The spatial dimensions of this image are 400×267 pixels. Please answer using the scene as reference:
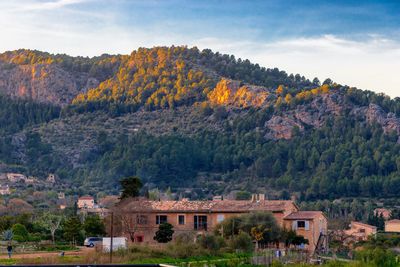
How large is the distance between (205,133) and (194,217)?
93.9 m

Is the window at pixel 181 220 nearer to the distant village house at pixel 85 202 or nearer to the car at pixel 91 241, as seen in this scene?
the car at pixel 91 241

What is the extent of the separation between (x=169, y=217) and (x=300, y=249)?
9.26m

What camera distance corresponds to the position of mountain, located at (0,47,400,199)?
132m

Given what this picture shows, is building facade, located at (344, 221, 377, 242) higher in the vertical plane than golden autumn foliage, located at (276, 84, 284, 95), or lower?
lower

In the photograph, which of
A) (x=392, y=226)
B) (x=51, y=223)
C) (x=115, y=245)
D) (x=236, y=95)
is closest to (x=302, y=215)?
(x=51, y=223)

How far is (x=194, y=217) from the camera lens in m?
62.8

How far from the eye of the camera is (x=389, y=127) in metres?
146

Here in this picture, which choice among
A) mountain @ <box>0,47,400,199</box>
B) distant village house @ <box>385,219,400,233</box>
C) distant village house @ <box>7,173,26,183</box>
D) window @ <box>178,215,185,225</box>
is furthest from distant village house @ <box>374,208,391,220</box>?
distant village house @ <box>7,173,26,183</box>

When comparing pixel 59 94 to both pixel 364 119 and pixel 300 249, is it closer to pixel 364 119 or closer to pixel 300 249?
pixel 364 119

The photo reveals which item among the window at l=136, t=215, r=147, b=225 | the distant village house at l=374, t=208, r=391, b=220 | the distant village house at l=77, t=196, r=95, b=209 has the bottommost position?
the distant village house at l=374, t=208, r=391, b=220

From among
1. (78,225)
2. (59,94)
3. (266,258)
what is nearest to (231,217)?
(78,225)

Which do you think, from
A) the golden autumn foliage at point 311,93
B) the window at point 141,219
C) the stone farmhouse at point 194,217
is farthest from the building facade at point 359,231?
the golden autumn foliage at point 311,93

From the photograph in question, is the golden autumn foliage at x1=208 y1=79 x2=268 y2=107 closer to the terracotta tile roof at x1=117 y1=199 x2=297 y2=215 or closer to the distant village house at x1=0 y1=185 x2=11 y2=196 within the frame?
the distant village house at x1=0 y1=185 x2=11 y2=196

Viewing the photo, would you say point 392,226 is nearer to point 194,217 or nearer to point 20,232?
point 194,217
